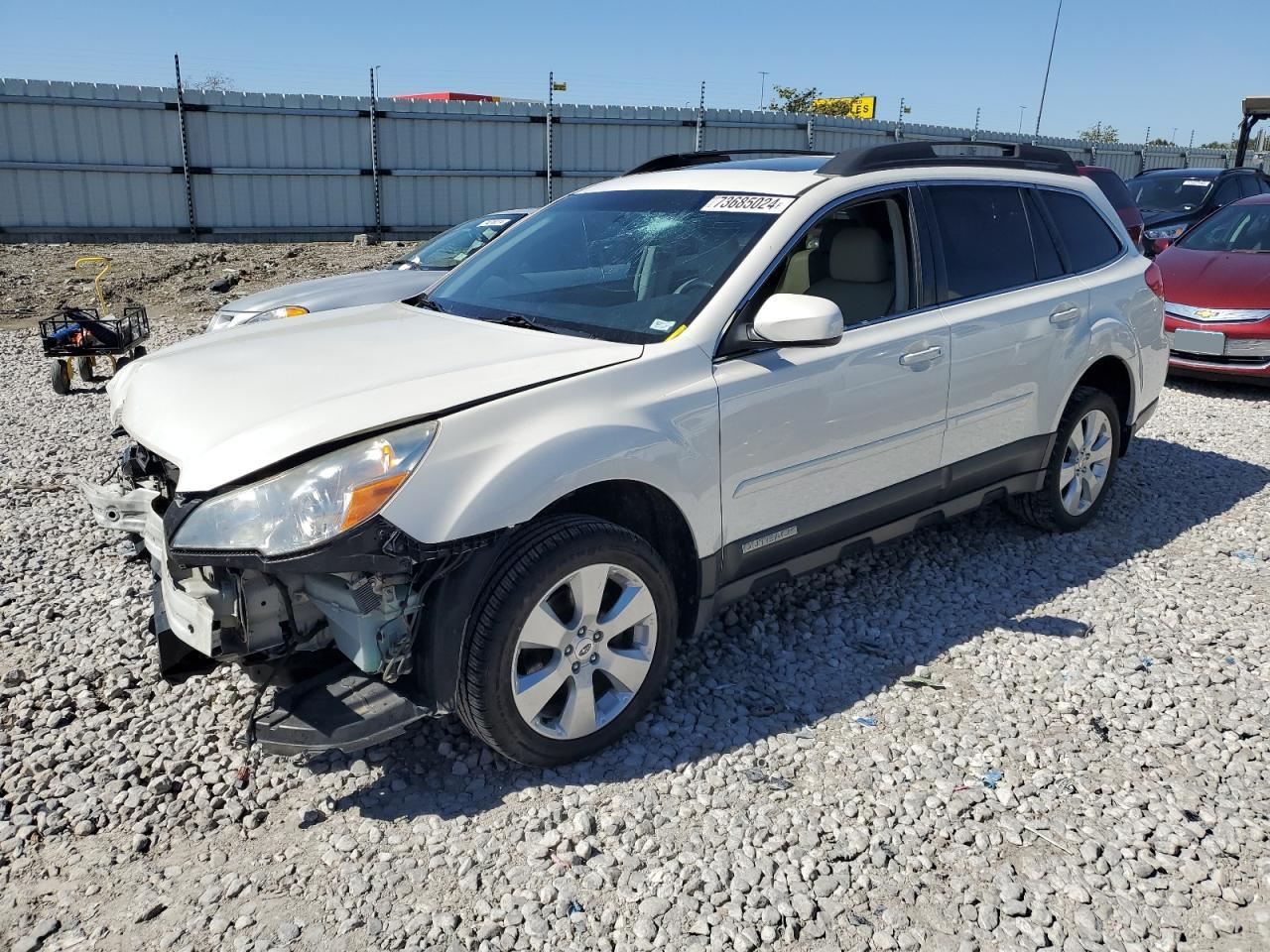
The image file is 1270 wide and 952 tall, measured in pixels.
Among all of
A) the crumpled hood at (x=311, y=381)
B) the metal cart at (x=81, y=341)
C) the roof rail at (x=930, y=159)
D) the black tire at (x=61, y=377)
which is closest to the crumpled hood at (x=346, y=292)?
the metal cart at (x=81, y=341)

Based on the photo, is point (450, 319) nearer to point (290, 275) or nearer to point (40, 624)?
point (40, 624)

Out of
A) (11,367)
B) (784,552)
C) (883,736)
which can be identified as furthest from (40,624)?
(11,367)

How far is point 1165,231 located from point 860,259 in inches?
389

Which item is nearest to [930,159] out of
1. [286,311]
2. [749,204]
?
[749,204]

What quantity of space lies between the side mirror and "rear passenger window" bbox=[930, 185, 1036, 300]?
1.10m

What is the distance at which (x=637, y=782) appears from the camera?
310 centimetres

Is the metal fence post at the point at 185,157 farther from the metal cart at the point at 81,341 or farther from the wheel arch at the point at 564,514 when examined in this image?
A: the wheel arch at the point at 564,514

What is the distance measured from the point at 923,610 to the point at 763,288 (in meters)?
1.72

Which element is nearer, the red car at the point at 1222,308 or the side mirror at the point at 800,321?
the side mirror at the point at 800,321

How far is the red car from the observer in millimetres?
8312

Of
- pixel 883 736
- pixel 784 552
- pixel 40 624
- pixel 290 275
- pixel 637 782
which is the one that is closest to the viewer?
pixel 637 782

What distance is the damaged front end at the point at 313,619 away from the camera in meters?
2.59

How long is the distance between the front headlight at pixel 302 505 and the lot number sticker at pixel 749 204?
5.55ft

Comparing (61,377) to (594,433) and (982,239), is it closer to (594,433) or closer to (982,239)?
(594,433)
